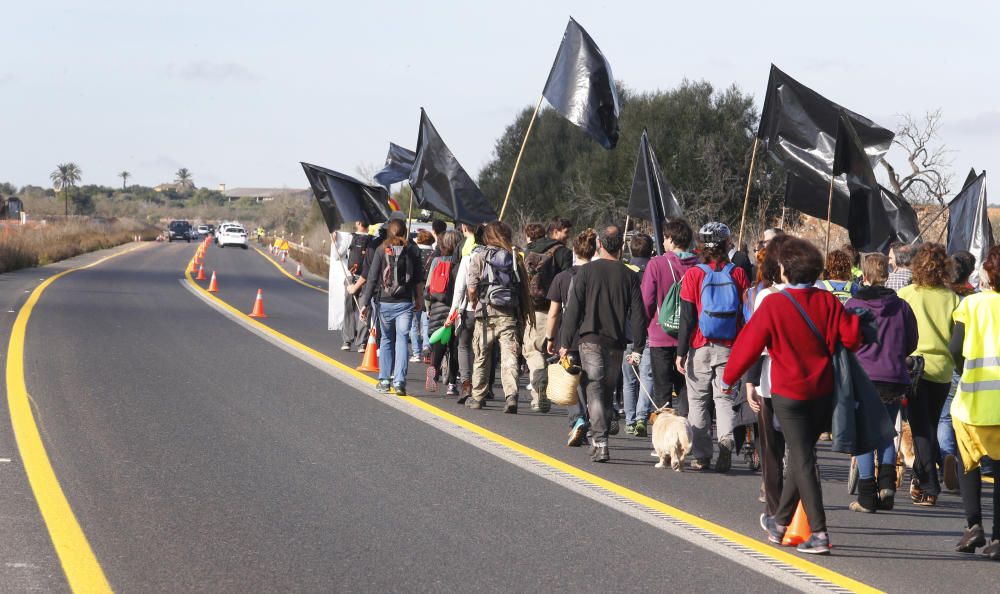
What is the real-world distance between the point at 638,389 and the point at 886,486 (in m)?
3.75

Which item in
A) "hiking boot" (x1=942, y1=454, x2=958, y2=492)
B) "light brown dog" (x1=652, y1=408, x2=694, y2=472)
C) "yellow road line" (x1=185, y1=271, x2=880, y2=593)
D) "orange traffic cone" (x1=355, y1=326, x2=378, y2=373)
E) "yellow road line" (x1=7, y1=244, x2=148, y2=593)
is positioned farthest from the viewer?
"orange traffic cone" (x1=355, y1=326, x2=378, y2=373)

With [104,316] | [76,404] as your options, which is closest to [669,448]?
[76,404]

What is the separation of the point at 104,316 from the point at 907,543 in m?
16.8

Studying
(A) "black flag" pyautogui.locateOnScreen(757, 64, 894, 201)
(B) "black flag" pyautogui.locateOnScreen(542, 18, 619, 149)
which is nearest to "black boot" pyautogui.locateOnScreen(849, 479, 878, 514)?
(A) "black flag" pyautogui.locateOnScreen(757, 64, 894, 201)

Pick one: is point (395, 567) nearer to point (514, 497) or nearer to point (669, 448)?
point (514, 497)


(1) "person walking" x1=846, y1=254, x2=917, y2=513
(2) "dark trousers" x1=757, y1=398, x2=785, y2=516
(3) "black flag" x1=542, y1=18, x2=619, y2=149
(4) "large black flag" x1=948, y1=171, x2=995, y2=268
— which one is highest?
(3) "black flag" x1=542, y1=18, x2=619, y2=149

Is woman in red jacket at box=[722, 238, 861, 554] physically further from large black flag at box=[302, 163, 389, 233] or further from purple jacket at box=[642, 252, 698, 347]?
large black flag at box=[302, 163, 389, 233]

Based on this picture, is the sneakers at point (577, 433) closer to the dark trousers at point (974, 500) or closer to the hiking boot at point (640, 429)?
the hiking boot at point (640, 429)

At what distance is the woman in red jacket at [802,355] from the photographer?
6758 millimetres

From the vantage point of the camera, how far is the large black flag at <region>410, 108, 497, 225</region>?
15695mm

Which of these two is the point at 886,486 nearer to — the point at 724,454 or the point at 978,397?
the point at 724,454

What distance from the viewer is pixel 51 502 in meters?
7.37

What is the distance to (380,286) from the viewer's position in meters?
12.9

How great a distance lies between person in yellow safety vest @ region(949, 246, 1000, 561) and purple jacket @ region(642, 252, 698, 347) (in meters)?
3.30
